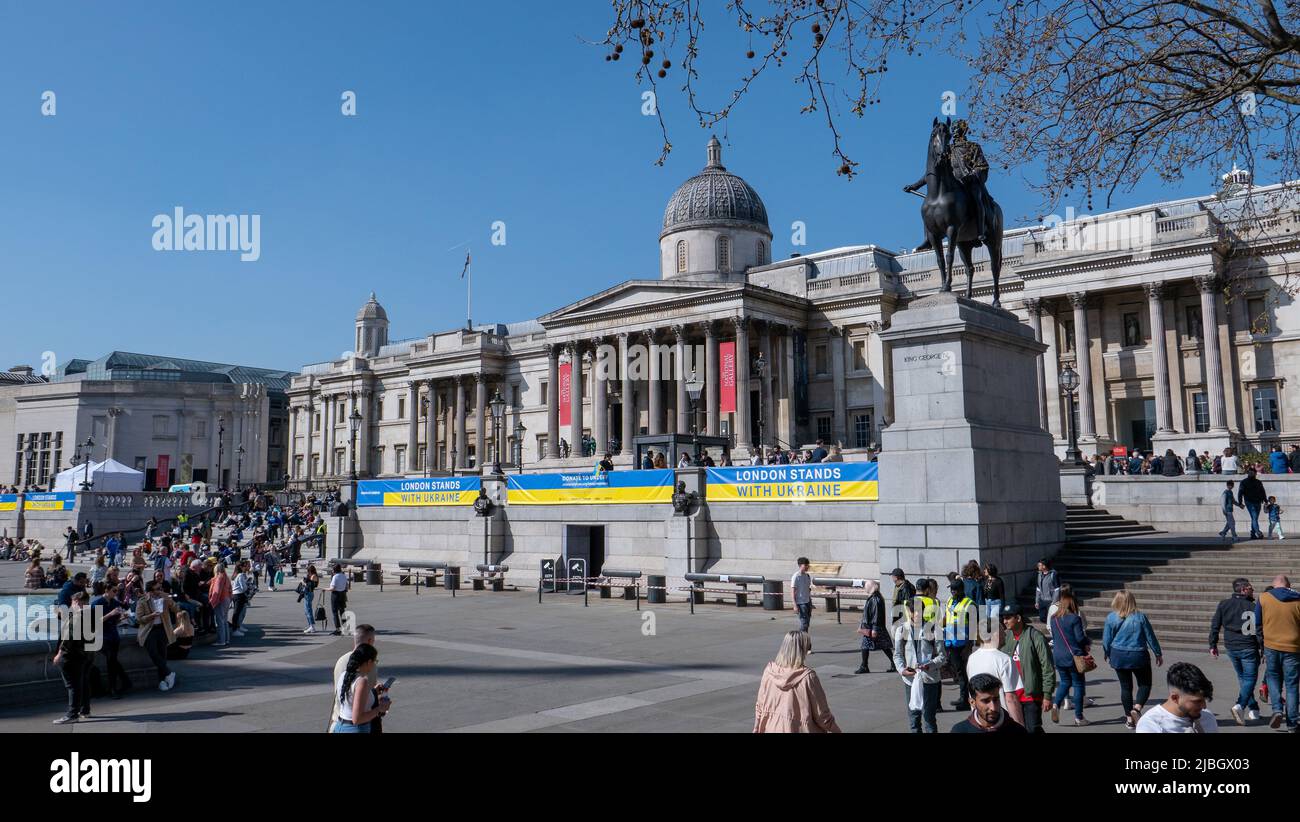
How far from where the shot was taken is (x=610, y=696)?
11.9m

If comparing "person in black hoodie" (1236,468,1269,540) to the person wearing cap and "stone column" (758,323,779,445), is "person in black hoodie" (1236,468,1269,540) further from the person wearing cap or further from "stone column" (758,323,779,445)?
"stone column" (758,323,779,445)

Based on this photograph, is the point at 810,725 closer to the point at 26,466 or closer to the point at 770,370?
the point at 770,370

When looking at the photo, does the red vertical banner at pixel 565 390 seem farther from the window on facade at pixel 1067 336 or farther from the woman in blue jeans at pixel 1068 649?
the woman in blue jeans at pixel 1068 649

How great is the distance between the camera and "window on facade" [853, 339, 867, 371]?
56844 mm

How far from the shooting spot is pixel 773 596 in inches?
893

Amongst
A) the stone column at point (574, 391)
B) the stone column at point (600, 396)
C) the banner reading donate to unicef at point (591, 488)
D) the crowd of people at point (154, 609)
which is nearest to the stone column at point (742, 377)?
the stone column at point (600, 396)

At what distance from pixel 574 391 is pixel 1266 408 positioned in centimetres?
3911

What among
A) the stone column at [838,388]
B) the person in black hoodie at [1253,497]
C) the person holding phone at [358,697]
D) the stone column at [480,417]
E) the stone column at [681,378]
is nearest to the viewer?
the person holding phone at [358,697]

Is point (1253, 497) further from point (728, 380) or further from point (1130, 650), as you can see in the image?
point (728, 380)

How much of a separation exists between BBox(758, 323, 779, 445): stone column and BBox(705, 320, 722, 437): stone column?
2868mm

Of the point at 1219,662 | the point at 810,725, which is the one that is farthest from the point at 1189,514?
the point at 810,725

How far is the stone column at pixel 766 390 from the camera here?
56031 mm

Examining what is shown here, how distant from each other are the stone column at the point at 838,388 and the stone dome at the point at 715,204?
1179 cm
